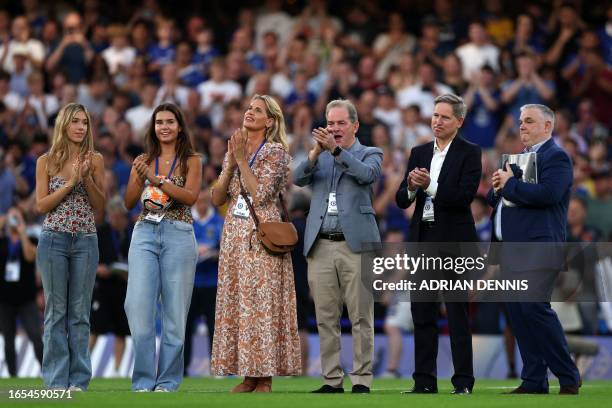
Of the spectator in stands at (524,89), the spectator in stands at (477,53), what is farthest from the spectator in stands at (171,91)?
the spectator in stands at (524,89)

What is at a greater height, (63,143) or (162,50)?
(162,50)

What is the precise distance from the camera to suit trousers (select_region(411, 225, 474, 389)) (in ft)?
35.5

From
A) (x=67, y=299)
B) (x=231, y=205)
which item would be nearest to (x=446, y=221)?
(x=231, y=205)

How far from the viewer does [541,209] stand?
36.0ft

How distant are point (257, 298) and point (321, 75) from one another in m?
10.7

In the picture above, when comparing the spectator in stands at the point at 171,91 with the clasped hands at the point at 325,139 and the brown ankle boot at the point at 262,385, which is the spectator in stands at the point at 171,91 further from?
the brown ankle boot at the point at 262,385

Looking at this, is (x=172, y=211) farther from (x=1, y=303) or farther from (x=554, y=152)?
(x=1, y=303)

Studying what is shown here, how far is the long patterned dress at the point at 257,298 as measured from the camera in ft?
35.7

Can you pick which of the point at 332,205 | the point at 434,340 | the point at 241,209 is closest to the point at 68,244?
the point at 241,209

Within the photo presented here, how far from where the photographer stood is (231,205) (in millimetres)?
11203

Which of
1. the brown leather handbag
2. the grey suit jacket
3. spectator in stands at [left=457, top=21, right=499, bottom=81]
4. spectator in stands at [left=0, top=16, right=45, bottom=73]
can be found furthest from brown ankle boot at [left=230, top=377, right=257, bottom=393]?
spectator in stands at [left=0, top=16, right=45, bottom=73]

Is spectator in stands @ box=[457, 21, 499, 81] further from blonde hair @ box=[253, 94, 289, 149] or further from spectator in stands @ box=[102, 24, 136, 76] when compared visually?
blonde hair @ box=[253, 94, 289, 149]

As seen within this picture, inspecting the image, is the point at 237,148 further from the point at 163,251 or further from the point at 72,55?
the point at 72,55

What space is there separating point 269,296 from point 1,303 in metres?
6.23
